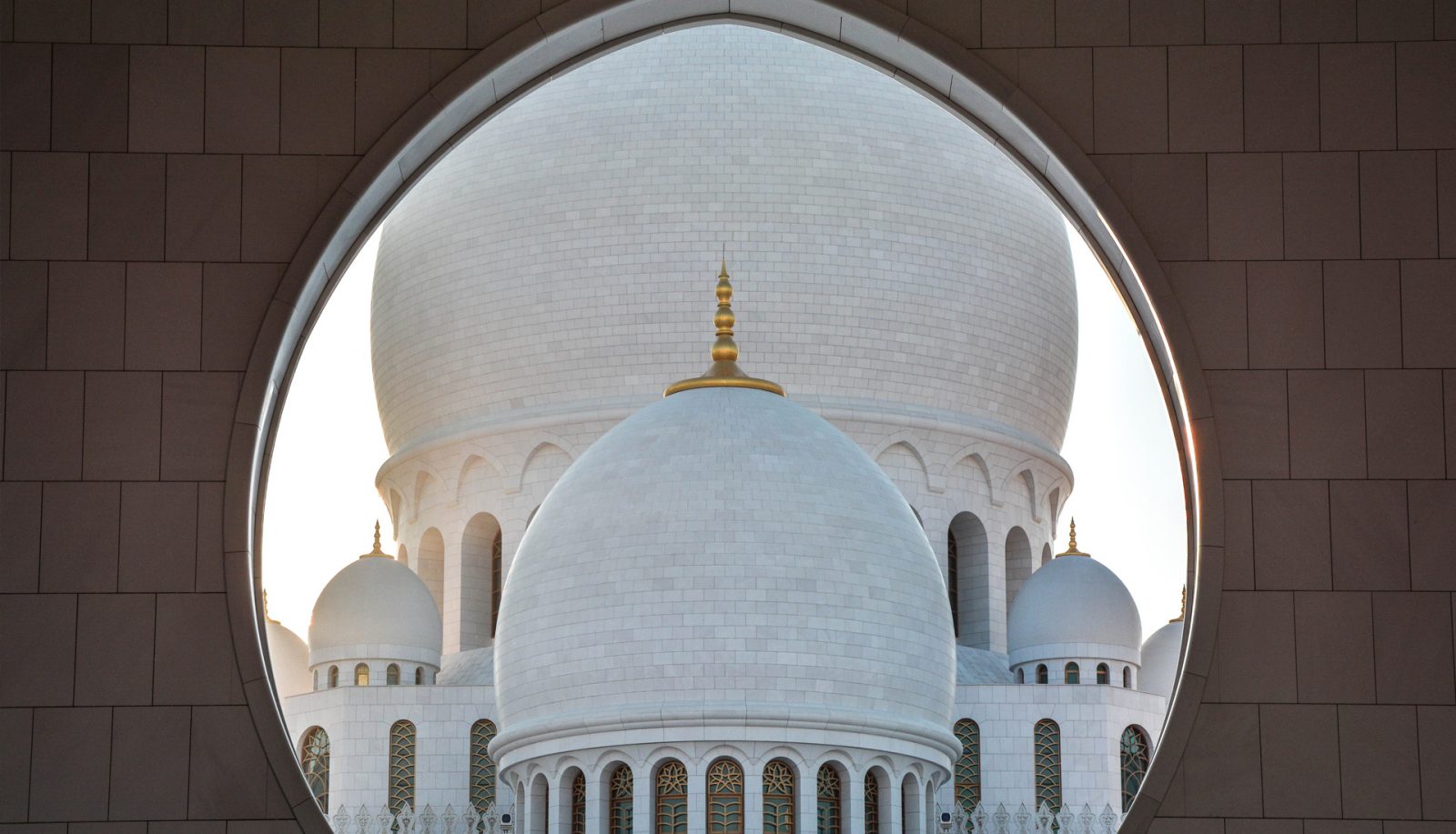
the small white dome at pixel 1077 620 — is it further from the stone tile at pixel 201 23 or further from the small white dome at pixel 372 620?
the stone tile at pixel 201 23

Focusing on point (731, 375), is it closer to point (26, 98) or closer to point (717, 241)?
point (717, 241)

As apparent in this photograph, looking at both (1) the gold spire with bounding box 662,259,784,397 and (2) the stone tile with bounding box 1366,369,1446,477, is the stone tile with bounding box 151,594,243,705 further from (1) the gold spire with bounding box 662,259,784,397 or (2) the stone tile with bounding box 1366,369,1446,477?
(1) the gold spire with bounding box 662,259,784,397

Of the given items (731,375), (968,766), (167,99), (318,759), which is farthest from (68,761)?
(968,766)

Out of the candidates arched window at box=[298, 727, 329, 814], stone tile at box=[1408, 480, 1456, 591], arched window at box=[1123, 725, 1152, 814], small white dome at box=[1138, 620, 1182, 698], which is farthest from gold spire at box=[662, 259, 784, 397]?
stone tile at box=[1408, 480, 1456, 591]

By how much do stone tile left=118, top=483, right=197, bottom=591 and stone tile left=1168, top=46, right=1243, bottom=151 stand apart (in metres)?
3.73

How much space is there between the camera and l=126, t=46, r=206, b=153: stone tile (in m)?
8.26

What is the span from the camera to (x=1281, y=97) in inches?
328

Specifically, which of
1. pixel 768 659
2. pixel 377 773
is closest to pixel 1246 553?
pixel 768 659

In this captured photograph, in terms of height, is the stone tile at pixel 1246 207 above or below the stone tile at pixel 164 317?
above

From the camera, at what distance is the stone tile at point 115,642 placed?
26.0ft

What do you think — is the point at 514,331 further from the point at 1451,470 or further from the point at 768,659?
the point at 1451,470

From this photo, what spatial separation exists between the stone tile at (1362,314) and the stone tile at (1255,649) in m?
0.89

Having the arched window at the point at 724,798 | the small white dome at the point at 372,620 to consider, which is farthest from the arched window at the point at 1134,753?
the small white dome at the point at 372,620

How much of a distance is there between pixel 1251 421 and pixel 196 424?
368 cm
